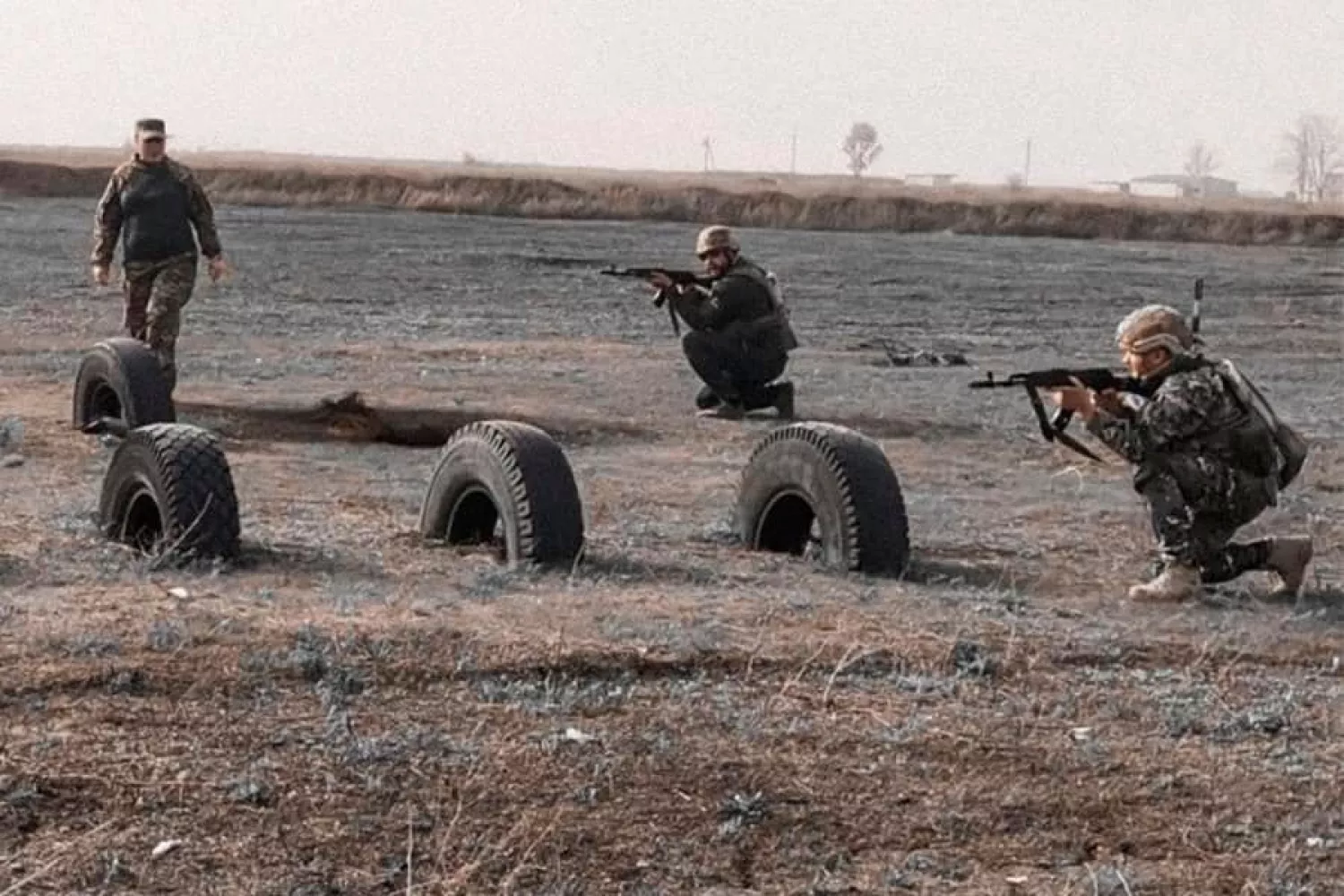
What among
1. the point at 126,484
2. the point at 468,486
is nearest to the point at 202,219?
the point at 126,484

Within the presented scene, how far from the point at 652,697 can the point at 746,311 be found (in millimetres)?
7687

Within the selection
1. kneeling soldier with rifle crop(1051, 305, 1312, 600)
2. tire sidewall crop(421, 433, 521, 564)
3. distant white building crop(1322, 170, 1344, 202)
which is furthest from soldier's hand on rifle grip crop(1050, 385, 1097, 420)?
distant white building crop(1322, 170, 1344, 202)

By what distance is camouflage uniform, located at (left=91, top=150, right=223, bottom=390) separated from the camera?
12445 millimetres

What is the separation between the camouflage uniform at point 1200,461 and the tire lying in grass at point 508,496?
6.63ft

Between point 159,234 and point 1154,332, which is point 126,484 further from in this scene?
point 159,234

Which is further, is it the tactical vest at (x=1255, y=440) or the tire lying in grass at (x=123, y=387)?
the tire lying in grass at (x=123, y=387)

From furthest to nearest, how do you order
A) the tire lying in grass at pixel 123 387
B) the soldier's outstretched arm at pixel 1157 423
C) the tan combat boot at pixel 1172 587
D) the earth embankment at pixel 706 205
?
the earth embankment at pixel 706 205 < the tire lying in grass at pixel 123 387 < the tan combat boot at pixel 1172 587 < the soldier's outstretched arm at pixel 1157 423

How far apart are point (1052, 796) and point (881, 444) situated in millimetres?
7361

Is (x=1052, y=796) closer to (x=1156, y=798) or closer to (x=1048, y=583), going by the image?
(x=1156, y=798)

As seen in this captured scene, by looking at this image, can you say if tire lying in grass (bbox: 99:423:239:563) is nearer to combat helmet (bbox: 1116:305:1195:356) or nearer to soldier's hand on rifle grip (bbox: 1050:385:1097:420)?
soldier's hand on rifle grip (bbox: 1050:385:1097:420)

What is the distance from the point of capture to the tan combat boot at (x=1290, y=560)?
805cm

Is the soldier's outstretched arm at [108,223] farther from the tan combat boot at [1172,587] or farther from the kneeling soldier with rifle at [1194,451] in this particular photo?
the tan combat boot at [1172,587]

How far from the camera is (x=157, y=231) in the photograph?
40.8ft

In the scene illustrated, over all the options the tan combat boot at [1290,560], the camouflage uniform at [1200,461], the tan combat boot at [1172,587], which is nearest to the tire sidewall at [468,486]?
the camouflage uniform at [1200,461]
